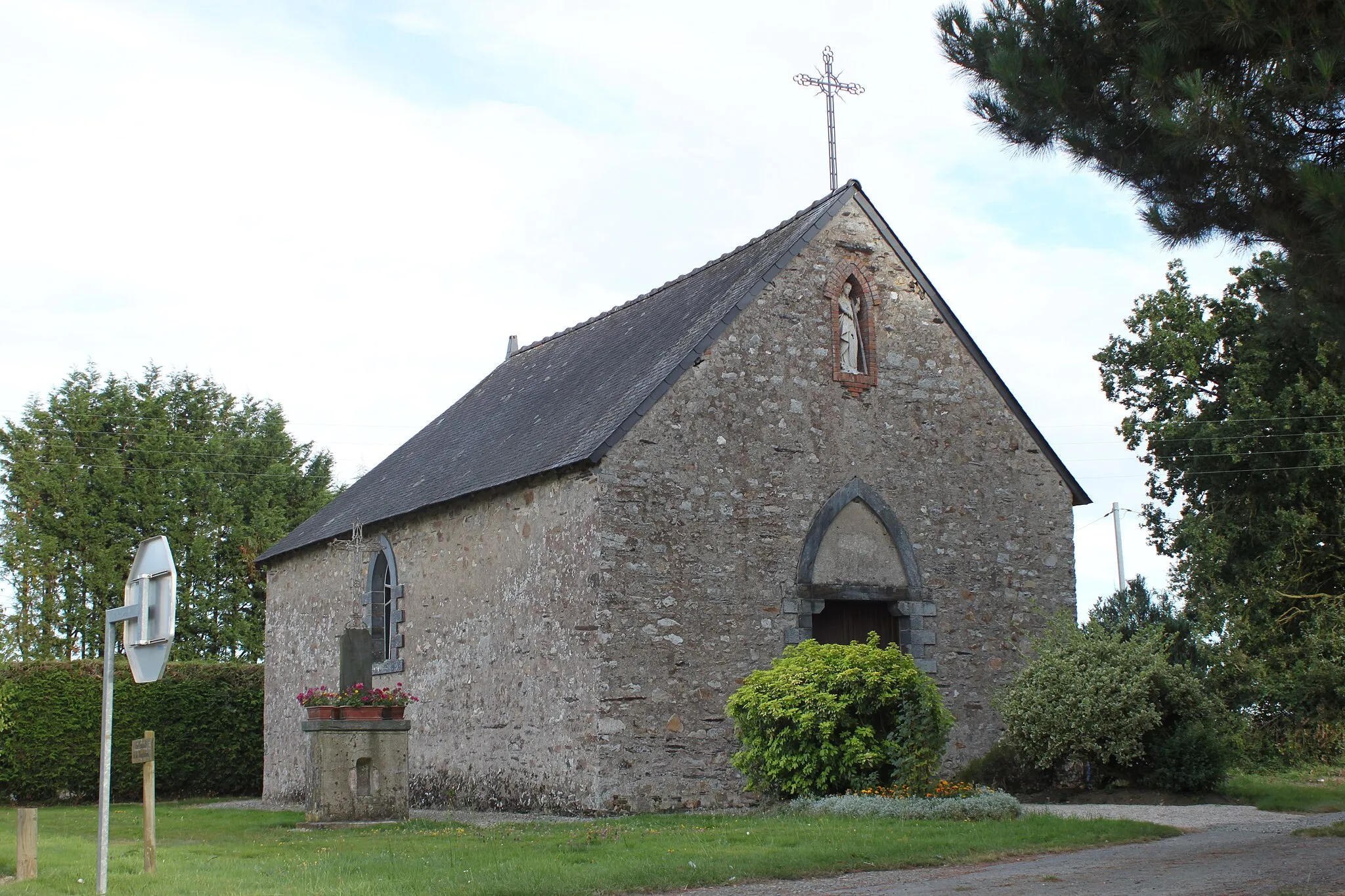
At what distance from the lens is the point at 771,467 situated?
16203mm

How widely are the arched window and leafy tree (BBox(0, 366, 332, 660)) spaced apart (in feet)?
48.2

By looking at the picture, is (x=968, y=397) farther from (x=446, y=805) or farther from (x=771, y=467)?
(x=446, y=805)

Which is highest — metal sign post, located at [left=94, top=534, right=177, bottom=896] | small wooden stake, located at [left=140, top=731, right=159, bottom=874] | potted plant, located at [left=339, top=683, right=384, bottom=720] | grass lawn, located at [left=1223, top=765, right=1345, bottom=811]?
metal sign post, located at [left=94, top=534, right=177, bottom=896]

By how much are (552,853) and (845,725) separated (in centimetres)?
435

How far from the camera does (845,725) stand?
44.3ft

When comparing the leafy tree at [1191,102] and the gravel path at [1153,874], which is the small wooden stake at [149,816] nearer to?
the gravel path at [1153,874]

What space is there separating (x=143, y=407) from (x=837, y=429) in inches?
1002

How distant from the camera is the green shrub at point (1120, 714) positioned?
14680 millimetres

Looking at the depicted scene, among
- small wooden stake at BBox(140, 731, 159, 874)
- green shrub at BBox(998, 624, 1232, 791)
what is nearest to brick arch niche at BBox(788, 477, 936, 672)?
green shrub at BBox(998, 624, 1232, 791)

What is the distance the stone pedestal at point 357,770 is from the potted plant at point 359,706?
0.20 feet

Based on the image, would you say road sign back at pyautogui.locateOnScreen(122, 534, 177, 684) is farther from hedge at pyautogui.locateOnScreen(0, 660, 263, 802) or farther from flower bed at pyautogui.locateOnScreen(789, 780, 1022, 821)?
hedge at pyautogui.locateOnScreen(0, 660, 263, 802)

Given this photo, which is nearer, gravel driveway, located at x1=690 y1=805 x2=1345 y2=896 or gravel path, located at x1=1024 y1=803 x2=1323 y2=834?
gravel driveway, located at x1=690 y1=805 x2=1345 y2=896

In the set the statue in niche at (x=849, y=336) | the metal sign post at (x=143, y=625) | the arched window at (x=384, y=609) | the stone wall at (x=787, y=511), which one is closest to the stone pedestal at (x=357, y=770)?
the stone wall at (x=787, y=511)

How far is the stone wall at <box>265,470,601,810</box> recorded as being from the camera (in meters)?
15.0
